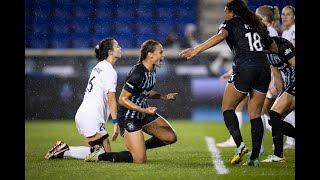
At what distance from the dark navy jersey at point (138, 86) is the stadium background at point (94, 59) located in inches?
271

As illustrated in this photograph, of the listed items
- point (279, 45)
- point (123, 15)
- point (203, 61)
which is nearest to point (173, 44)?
point (203, 61)

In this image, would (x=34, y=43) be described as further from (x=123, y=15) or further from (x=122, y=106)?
(x=122, y=106)

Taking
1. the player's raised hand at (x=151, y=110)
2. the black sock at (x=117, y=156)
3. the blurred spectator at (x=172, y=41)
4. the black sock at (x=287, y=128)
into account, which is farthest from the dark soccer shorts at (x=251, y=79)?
the blurred spectator at (x=172, y=41)

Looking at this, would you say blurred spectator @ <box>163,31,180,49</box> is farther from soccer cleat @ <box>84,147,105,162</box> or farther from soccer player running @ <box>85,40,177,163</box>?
soccer cleat @ <box>84,147,105,162</box>

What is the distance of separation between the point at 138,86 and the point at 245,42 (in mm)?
1302

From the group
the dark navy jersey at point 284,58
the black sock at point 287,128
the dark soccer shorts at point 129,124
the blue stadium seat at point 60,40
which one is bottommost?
the black sock at point 287,128

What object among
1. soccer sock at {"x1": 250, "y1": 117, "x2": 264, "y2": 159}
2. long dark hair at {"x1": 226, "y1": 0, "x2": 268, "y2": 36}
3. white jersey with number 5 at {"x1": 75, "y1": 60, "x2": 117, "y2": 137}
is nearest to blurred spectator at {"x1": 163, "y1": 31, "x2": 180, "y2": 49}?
white jersey with number 5 at {"x1": 75, "y1": 60, "x2": 117, "y2": 137}

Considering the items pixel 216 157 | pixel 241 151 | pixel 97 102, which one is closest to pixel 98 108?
pixel 97 102

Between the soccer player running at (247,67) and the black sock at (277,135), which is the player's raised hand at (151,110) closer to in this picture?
the soccer player running at (247,67)

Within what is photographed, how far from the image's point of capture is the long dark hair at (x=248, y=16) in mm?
7824

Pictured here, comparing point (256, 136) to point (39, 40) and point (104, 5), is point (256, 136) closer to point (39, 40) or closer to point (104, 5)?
point (39, 40)

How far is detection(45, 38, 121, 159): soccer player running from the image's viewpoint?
27.6ft

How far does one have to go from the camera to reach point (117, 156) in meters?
8.16

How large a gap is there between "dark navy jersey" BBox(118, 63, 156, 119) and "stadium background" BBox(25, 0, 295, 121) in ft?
22.6
